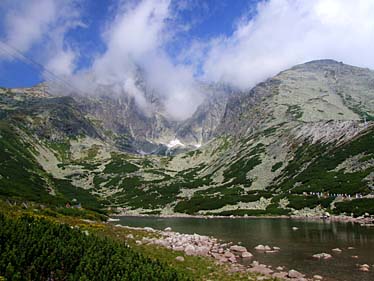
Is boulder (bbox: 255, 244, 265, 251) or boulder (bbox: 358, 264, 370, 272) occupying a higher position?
boulder (bbox: 255, 244, 265, 251)

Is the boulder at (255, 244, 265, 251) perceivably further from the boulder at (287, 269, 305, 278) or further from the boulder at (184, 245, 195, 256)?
the boulder at (287, 269, 305, 278)

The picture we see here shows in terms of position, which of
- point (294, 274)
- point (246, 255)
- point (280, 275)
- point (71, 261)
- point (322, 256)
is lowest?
point (280, 275)

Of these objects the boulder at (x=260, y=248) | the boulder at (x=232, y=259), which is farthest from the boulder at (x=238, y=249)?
the boulder at (x=232, y=259)

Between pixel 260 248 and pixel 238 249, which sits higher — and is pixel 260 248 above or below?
above

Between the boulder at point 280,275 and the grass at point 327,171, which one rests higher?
the grass at point 327,171

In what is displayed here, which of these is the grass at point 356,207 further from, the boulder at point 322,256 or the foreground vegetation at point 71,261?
the foreground vegetation at point 71,261

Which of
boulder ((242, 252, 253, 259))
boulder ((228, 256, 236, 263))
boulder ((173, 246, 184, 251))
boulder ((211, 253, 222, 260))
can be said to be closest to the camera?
boulder ((228, 256, 236, 263))

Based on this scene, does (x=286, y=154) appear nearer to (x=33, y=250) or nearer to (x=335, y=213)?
(x=335, y=213)

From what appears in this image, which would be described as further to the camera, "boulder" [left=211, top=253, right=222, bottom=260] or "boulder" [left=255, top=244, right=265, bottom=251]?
"boulder" [left=255, top=244, right=265, bottom=251]

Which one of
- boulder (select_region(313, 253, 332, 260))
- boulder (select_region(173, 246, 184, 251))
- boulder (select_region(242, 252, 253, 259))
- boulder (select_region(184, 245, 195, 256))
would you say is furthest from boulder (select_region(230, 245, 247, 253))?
boulder (select_region(313, 253, 332, 260))

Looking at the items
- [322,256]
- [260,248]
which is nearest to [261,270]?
[322,256]

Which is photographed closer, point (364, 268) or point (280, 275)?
point (280, 275)

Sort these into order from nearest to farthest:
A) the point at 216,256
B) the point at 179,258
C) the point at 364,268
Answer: the point at 364,268 < the point at 179,258 < the point at 216,256

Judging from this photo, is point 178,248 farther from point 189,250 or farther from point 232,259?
point 232,259
